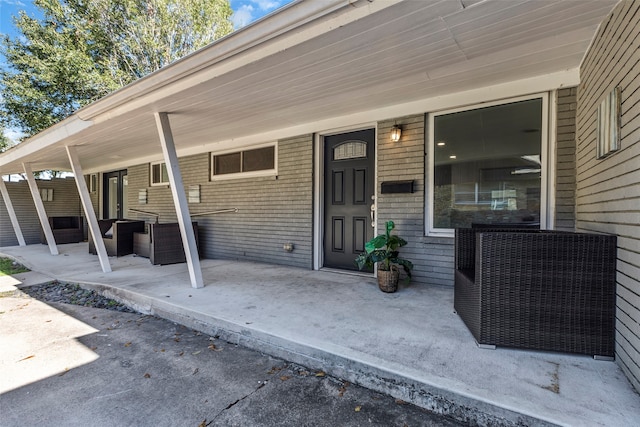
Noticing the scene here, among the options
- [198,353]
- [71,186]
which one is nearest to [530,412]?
[198,353]

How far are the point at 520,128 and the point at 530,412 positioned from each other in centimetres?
275

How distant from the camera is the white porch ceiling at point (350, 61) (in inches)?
72.7

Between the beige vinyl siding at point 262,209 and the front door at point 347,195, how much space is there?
28 centimetres

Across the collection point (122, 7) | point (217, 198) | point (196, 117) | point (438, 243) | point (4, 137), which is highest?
point (122, 7)

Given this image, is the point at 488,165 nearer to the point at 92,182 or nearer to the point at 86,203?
the point at 86,203

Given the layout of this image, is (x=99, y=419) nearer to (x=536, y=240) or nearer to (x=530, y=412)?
(x=530, y=412)

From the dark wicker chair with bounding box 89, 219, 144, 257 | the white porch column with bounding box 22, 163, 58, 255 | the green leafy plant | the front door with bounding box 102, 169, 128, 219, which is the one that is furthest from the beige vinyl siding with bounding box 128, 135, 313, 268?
the white porch column with bounding box 22, 163, 58, 255

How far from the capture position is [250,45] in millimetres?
2162

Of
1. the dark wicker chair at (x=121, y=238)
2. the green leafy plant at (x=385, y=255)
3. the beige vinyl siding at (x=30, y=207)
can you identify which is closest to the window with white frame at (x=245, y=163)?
the dark wicker chair at (x=121, y=238)

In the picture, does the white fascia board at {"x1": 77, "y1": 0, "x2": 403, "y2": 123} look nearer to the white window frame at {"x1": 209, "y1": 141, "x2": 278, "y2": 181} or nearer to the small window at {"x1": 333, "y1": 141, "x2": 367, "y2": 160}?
the white window frame at {"x1": 209, "y1": 141, "x2": 278, "y2": 181}

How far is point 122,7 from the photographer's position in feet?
33.3

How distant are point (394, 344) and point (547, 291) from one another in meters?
1.03

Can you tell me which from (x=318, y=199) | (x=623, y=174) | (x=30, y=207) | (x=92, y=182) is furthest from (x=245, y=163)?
(x=30, y=207)

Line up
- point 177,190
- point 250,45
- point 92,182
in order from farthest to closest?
point 92,182 → point 177,190 → point 250,45
